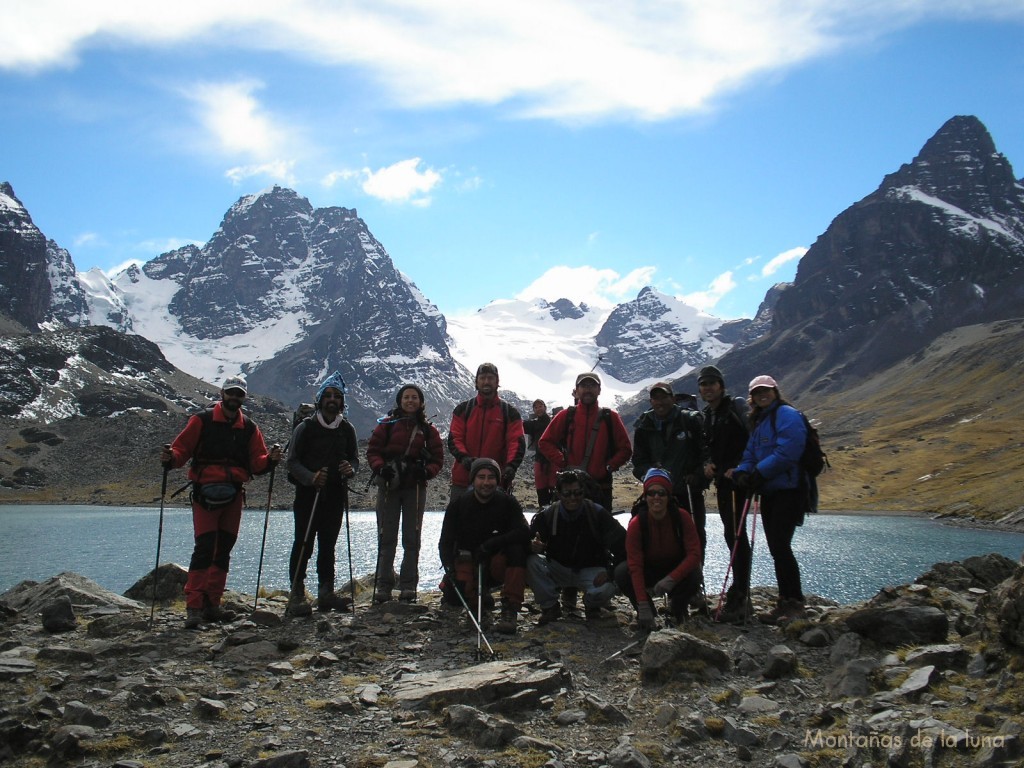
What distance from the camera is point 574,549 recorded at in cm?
1104

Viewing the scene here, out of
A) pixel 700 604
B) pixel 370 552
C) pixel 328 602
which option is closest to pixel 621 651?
pixel 700 604

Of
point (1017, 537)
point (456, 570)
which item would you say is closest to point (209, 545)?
point (456, 570)

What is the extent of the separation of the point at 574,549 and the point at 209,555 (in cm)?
559

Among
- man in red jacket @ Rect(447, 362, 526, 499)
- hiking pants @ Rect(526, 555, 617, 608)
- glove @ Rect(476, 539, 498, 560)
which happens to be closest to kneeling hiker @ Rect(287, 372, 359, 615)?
man in red jacket @ Rect(447, 362, 526, 499)

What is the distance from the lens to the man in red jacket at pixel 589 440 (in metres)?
12.2

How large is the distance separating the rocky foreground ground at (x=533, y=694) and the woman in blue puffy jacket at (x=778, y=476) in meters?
0.70

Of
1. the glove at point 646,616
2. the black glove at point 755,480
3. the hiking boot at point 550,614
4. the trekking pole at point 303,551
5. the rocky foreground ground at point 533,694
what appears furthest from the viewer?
the trekking pole at point 303,551

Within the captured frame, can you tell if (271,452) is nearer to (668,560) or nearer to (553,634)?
(553,634)

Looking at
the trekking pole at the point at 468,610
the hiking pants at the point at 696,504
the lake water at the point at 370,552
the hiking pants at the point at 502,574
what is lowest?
the lake water at the point at 370,552

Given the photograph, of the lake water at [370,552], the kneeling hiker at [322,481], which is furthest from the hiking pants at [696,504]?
the lake water at [370,552]

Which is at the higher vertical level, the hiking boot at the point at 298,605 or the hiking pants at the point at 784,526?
the hiking pants at the point at 784,526

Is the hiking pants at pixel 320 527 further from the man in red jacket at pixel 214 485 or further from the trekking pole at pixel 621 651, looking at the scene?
the trekking pole at pixel 621 651

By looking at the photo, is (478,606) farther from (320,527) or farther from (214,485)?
(214,485)

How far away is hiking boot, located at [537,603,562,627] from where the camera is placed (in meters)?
10.7
